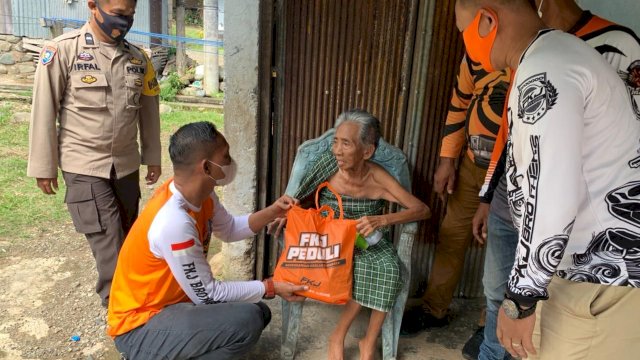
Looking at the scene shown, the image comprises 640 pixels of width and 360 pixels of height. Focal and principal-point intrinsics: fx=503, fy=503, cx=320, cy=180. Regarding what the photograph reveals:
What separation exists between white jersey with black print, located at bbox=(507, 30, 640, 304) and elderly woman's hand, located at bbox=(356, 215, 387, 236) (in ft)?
4.25

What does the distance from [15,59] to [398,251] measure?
34.4 ft

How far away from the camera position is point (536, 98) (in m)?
1.33

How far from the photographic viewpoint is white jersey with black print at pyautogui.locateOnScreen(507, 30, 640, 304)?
51.3 inches

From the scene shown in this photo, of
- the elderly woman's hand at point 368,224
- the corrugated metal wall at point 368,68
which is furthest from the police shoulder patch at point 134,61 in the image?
the elderly woman's hand at point 368,224

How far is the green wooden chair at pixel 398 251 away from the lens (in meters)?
2.97

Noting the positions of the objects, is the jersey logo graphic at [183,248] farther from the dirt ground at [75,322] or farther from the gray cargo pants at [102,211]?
the dirt ground at [75,322]

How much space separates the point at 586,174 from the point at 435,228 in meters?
2.35

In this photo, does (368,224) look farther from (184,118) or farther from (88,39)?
(184,118)

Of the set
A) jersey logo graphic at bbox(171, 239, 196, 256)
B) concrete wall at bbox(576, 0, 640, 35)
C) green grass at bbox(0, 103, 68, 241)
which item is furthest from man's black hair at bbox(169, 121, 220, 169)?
green grass at bbox(0, 103, 68, 241)

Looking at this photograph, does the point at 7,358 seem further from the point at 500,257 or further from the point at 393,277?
the point at 500,257

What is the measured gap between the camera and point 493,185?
2.32 m

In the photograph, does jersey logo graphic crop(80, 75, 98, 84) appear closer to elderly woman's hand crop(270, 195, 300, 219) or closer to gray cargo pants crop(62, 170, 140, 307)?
gray cargo pants crop(62, 170, 140, 307)

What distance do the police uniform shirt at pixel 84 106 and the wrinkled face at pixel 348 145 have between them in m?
1.29

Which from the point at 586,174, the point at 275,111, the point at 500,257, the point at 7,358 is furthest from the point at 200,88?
the point at 586,174
